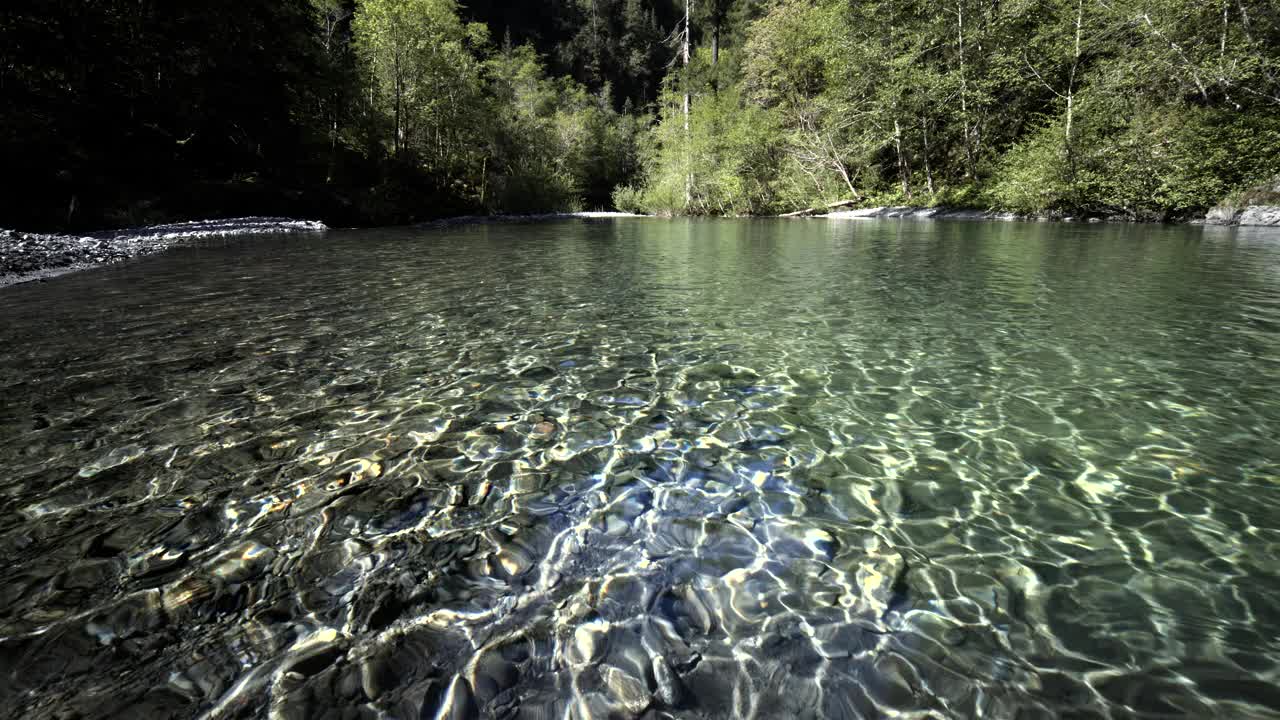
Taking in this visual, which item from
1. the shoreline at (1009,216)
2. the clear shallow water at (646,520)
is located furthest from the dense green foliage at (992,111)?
the clear shallow water at (646,520)

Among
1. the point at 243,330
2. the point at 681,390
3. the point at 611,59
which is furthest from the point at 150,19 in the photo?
the point at 611,59

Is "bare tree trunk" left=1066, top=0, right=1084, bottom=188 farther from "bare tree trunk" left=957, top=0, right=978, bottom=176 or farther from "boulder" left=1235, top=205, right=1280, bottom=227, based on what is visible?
"boulder" left=1235, top=205, right=1280, bottom=227

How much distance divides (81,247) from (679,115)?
36809 mm

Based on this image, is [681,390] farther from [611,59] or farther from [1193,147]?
[611,59]

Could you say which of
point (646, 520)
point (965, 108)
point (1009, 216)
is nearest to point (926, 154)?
point (965, 108)

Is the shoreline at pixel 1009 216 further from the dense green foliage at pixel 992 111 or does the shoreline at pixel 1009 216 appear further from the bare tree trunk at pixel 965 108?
the bare tree trunk at pixel 965 108

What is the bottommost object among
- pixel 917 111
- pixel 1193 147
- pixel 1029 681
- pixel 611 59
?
pixel 1029 681

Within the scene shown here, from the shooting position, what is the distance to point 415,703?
1.71 metres

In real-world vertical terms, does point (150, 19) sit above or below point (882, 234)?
above

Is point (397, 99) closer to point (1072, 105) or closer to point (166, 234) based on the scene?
point (166, 234)

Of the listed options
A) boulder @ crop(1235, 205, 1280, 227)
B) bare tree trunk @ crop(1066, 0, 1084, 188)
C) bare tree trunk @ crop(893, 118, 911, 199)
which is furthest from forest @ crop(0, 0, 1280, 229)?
boulder @ crop(1235, 205, 1280, 227)

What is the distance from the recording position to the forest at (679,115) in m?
17.5

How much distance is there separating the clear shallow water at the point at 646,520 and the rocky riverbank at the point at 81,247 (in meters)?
5.81

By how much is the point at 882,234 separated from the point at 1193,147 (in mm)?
10373
